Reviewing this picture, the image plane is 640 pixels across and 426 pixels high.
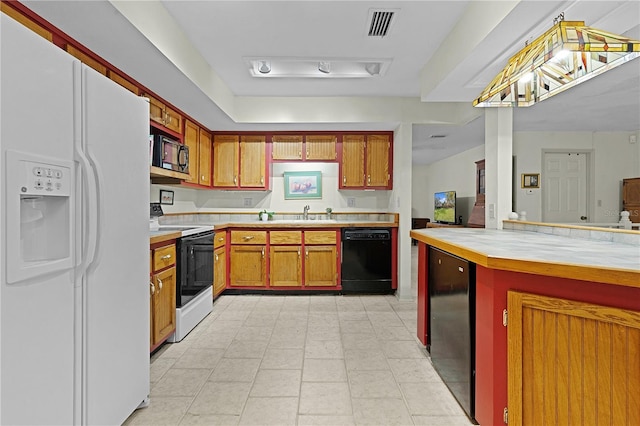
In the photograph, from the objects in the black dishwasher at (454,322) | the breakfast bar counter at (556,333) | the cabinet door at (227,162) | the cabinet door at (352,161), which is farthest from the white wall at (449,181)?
the breakfast bar counter at (556,333)

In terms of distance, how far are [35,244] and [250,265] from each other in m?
3.29

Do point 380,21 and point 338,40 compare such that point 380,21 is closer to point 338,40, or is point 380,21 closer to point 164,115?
point 338,40

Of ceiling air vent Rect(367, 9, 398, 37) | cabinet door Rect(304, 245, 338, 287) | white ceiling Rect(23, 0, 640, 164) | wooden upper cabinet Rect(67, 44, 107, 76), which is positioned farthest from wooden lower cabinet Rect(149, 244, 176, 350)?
ceiling air vent Rect(367, 9, 398, 37)

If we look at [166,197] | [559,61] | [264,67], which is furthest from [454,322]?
[166,197]

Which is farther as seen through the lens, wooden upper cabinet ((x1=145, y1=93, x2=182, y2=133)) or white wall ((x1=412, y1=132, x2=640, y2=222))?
white wall ((x1=412, y1=132, x2=640, y2=222))

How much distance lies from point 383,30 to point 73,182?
7.81 ft

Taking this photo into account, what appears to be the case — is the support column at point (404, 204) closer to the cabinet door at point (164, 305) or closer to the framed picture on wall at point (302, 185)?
the framed picture on wall at point (302, 185)

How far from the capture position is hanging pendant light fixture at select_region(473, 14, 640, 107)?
157 cm

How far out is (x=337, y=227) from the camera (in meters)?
4.45

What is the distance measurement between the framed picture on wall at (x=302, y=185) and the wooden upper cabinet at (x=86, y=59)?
9.58ft

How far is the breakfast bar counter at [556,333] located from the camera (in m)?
1.20

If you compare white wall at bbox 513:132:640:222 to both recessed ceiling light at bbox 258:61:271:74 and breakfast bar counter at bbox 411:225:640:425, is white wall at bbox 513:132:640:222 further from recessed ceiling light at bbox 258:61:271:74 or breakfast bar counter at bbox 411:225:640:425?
breakfast bar counter at bbox 411:225:640:425

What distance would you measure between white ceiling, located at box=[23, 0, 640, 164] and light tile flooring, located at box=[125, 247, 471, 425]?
214cm

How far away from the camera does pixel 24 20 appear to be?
1733 millimetres
